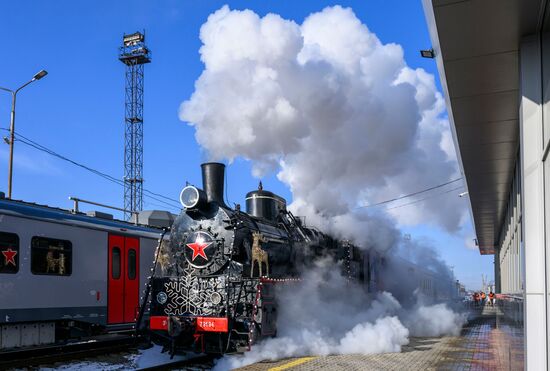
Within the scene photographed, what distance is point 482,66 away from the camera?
15.3 feet

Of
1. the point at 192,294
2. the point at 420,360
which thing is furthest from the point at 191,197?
the point at 420,360

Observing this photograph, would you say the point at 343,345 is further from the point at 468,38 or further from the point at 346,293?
the point at 468,38

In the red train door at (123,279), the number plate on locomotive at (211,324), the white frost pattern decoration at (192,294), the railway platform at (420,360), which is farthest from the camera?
the red train door at (123,279)

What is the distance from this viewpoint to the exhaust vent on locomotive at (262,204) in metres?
11.2

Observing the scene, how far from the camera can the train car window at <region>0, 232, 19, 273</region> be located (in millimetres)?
9617

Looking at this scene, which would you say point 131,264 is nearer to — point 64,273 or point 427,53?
point 64,273

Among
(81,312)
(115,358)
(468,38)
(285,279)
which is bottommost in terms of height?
(115,358)

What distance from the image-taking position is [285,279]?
31.7ft

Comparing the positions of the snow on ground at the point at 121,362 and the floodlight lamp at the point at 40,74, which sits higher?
the floodlight lamp at the point at 40,74

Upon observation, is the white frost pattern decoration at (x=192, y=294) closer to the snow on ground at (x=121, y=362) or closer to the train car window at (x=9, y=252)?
the snow on ground at (x=121, y=362)

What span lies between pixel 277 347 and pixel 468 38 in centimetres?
642

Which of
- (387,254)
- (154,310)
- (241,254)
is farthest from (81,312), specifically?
(387,254)

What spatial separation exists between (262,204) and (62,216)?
4.26 metres

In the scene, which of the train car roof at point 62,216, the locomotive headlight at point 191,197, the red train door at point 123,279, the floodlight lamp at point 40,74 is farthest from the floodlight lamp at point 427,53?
the floodlight lamp at point 40,74
